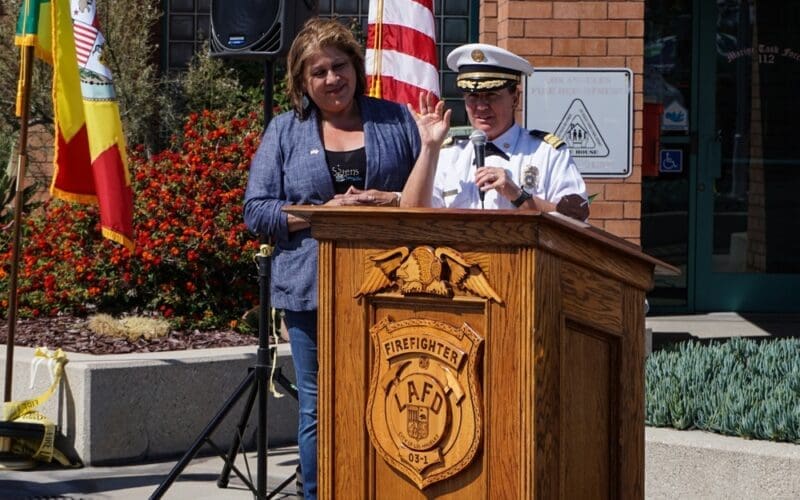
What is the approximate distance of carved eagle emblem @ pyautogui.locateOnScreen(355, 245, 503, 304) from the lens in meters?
3.50

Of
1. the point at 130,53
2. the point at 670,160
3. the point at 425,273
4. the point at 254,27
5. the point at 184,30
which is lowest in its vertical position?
the point at 425,273

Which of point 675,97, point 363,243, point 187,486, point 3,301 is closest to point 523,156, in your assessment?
point 363,243

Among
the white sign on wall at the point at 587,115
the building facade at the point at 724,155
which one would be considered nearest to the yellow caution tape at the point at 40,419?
the white sign on wall at the point at 587,115

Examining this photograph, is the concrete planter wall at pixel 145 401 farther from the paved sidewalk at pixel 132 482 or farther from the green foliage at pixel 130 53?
the green foliage at pixel 130 53

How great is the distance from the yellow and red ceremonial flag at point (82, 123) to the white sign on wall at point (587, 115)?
2.36 metres

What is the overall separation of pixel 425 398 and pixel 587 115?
4930 mm

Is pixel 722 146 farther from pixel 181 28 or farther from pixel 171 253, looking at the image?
pixel 171 253

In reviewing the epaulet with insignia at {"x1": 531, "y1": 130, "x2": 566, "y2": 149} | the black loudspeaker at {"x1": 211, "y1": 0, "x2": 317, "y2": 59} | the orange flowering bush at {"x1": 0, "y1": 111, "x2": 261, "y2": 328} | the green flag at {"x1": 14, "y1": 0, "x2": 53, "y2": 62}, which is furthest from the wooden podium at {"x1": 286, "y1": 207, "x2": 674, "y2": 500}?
the orange flowering bush at {"x1": 0, "y1": 111, "x2": 261, "y2": 328}

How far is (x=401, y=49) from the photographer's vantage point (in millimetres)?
7582

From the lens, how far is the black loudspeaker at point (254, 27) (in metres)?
6.23

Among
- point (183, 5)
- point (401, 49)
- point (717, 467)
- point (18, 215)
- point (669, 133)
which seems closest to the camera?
point (717, 467)

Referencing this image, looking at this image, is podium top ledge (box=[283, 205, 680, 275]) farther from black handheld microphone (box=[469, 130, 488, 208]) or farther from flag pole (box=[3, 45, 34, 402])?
flag pole (box=[3, 45, 34, 402])

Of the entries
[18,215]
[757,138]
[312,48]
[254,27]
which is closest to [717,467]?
[312,48]

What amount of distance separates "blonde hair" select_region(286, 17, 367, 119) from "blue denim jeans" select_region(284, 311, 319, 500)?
0.73 metres
